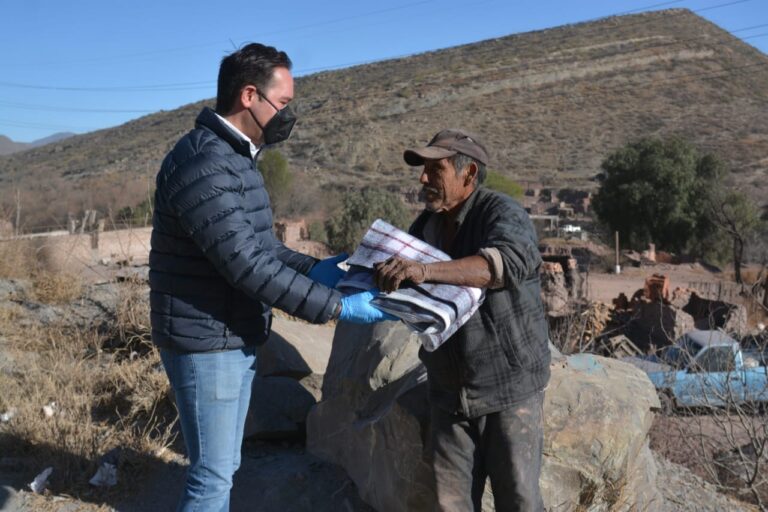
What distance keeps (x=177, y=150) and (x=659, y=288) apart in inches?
550

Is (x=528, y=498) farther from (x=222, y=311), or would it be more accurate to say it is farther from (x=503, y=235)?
(x=222, y=311)

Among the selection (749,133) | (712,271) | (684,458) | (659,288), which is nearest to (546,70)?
(749,133)

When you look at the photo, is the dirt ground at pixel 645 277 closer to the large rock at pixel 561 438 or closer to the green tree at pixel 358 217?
the green tree at pixel 358 217

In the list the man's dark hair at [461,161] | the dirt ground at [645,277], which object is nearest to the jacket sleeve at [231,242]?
the man's dark hair at [461,161]

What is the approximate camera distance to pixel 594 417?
Answer: 314cm

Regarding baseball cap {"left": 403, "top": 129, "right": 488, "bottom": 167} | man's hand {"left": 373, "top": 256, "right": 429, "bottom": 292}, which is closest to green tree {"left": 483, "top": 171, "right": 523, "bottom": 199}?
baseball cap {"left": 403, "top": 129, "right": 488, "bottom": 167}

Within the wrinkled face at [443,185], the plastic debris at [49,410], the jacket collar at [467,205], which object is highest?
the wrinkled face at [443,185]

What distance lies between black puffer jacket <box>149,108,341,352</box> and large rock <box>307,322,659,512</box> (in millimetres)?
846

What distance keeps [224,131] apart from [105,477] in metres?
2.23

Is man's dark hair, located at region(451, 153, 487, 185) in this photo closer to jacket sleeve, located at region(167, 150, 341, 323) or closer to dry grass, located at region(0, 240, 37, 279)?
jacket sleeve, located at region(167, 150, 341, 323)

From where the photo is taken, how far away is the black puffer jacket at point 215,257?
2.23m

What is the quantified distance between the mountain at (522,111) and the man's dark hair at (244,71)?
32.0m

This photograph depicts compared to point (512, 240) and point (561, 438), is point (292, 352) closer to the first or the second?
point (561, 438)

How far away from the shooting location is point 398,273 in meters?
2.28
